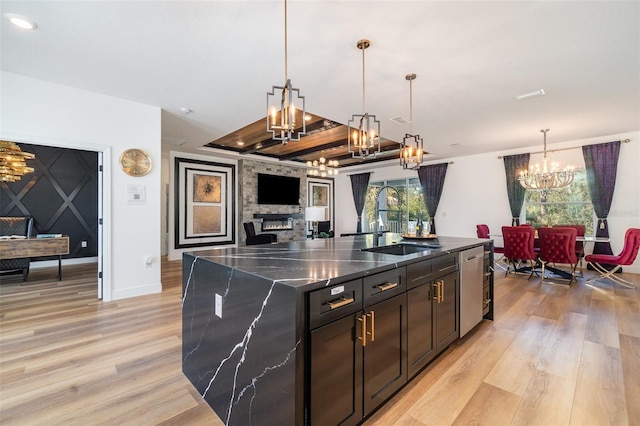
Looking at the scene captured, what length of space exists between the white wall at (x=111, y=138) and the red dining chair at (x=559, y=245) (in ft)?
20.7

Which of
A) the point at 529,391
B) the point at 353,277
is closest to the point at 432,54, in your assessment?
the point at 353,277

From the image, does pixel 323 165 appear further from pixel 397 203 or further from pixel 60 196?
pixel 60 196

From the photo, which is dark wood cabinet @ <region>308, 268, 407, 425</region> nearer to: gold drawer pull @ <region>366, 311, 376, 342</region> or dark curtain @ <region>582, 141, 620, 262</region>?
gold drawer pull @ <region>366, 311, 376, 342</region>

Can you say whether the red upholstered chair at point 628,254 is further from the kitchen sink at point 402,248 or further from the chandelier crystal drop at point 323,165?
the chandelier crystal drop at point 323,165

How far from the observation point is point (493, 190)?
6.82 metres

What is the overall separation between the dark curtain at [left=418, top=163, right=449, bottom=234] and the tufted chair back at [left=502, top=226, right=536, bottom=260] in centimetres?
264

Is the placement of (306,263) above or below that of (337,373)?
above

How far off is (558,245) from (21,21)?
7.11 metres

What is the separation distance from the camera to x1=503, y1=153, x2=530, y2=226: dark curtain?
248 inches

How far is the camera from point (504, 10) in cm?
206

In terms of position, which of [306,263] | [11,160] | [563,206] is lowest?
[306,263]

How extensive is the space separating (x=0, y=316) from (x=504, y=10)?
19.1ft

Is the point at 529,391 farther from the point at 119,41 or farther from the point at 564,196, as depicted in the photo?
the point at 564,196

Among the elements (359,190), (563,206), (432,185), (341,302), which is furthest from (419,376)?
(359,190)
